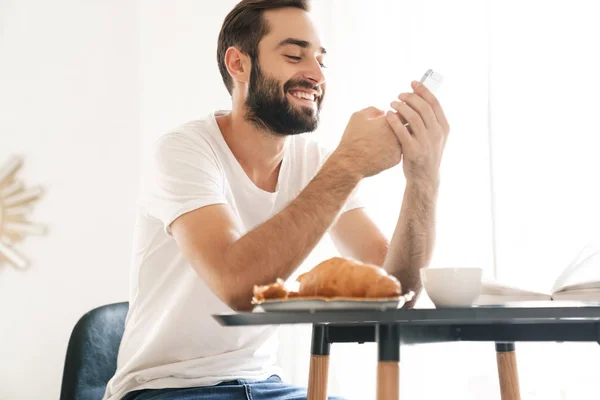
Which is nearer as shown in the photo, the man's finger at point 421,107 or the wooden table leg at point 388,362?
the wooden table leg at point 388,362

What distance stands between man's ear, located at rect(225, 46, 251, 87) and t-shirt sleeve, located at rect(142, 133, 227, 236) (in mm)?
313

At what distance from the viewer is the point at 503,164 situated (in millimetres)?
2328

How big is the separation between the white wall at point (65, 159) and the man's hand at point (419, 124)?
188 centimetres

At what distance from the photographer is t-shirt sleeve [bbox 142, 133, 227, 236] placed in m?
1.30

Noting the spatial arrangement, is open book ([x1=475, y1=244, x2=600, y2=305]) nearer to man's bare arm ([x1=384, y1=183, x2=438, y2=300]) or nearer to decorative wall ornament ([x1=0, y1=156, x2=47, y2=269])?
man's bare arm ([x1=384, y1=183, x2=438, y2=300])

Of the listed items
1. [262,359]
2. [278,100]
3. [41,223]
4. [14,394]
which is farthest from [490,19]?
[14,394]

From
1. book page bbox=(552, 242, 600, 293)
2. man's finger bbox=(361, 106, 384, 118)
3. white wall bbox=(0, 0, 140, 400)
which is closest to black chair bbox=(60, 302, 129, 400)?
man's finger bbox=(361, 106, 384, 118)

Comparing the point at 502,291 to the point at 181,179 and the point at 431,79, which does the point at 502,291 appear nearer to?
the point at 431,79

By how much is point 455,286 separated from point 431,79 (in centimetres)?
58

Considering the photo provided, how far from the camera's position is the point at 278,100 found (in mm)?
1624

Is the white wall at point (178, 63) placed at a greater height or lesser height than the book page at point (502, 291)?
greater

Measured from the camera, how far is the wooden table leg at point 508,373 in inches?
47.9

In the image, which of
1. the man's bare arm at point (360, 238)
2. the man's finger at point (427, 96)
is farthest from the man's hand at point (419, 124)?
the man's bare arm at point (360, 238)

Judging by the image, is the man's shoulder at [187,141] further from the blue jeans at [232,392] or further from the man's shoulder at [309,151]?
the blue jeans at [232,392]
